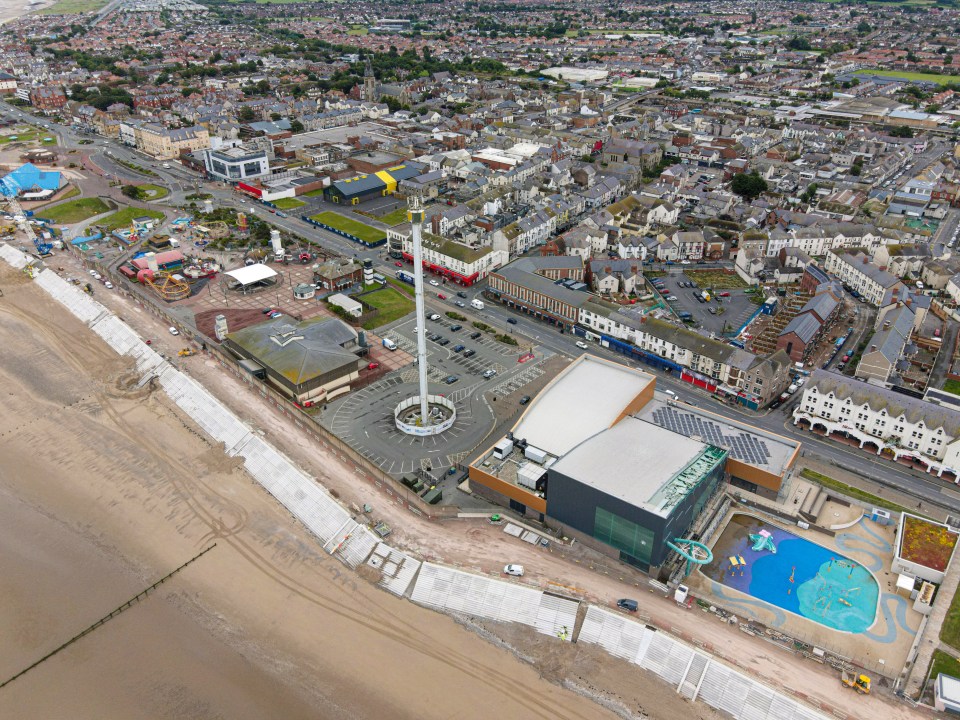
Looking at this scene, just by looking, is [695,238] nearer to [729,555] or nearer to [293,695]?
[729,555]

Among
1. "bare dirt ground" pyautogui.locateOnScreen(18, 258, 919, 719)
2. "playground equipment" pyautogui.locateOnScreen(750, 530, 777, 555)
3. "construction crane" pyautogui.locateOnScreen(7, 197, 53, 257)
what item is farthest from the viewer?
"construction crane" pyautogui.locateOnScreen(7, 197, 53, 257)

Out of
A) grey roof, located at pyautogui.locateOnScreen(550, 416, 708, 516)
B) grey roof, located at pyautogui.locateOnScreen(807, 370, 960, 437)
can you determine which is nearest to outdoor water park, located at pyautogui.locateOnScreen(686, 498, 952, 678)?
grey roof, located at pyautogui.locateOnScreen(550, 416, 708, 516)

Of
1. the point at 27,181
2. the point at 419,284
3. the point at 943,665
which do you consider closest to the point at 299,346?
the point at 419,284

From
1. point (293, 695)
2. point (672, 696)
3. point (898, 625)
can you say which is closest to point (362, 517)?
point (293, 695)

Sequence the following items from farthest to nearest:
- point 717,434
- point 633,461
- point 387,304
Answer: point 387,304, point 717,434, point 633,461

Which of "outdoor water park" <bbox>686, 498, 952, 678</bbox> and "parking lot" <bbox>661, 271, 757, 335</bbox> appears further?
"parking lot" <bbox>661, 271, 757, 335</bbox>

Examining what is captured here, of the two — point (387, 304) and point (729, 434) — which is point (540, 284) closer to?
point (387, 304)

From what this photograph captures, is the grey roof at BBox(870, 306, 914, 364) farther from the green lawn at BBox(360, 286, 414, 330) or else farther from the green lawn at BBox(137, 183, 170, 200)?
the green lawn at BBox(137, 183, 170, 200)
